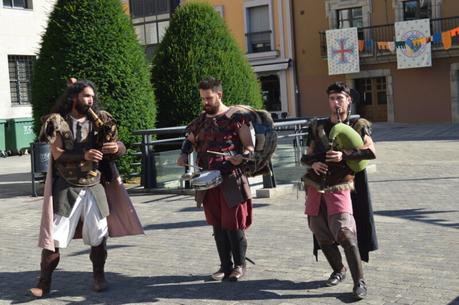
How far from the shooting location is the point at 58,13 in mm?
11570

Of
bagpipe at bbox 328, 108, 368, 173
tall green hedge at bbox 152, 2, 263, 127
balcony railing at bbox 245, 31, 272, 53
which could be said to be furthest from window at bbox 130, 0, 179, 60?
bagpipe at bbox 328, 108, 368, 173

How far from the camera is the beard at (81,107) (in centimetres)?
514

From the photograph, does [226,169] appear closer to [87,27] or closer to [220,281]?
[220,281]

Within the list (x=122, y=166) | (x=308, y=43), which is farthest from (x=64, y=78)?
(x=308, y=43)

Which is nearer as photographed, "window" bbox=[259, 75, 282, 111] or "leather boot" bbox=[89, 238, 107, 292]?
"leather boot" bbox=[89, 238, 107, 292]

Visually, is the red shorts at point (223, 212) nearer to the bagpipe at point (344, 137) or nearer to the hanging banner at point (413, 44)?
the bagpipe at point (344, 137)

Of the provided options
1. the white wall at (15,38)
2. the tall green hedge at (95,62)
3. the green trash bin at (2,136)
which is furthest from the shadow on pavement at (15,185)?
the white wall at (15,38)

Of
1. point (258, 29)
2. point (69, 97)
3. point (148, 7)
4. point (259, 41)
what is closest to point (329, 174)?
point (69, 97)

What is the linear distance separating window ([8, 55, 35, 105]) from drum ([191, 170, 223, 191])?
77.7 feet

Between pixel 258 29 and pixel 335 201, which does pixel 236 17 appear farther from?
pixel 335 201

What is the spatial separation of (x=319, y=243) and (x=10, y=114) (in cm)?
2399

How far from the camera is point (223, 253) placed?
211 inches

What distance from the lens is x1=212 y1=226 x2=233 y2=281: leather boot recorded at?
17.5 ft

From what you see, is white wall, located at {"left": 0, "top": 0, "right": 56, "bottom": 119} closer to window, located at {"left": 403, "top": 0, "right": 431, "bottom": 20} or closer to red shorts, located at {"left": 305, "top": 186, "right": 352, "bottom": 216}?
window, located at {"left": 403, "top": 0, "right": 431, "bottom": 20}
